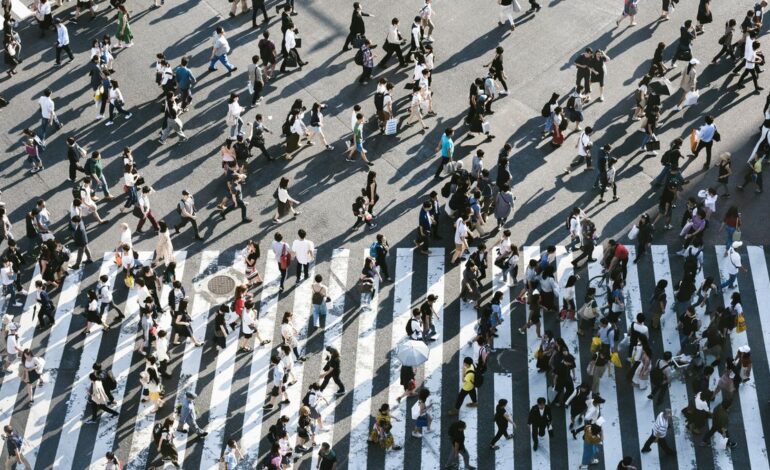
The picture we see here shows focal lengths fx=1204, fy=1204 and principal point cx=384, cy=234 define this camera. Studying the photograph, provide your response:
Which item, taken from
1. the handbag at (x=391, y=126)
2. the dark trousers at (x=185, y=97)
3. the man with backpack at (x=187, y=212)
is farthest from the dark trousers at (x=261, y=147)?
the handbag at (x=391, y=126)

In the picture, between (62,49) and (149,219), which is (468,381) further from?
(62,49)

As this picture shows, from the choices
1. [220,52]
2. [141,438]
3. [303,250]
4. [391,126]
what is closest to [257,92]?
[220,52]

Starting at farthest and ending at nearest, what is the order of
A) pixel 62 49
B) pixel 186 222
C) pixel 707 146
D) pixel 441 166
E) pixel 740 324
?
pixel 62 49
pixel 441 166
pixel 707 146
pixel 186 222
pixel 740 324

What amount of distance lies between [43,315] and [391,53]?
44.9 ft

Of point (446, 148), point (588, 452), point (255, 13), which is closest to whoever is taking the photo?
point (588, 452)

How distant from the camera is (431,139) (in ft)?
115

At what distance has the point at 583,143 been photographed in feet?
109

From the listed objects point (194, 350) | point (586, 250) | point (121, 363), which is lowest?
point (121, 363)

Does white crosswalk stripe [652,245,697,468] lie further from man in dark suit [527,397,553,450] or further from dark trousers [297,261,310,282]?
dark trousers [297,261,310,282]

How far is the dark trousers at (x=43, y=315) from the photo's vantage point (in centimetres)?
2984

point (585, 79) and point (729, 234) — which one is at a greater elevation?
point (585, 79)

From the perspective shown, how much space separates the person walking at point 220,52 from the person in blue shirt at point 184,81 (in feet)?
4.10

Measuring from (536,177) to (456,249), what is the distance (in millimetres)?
4141

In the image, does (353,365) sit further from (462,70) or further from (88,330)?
(462,70)
